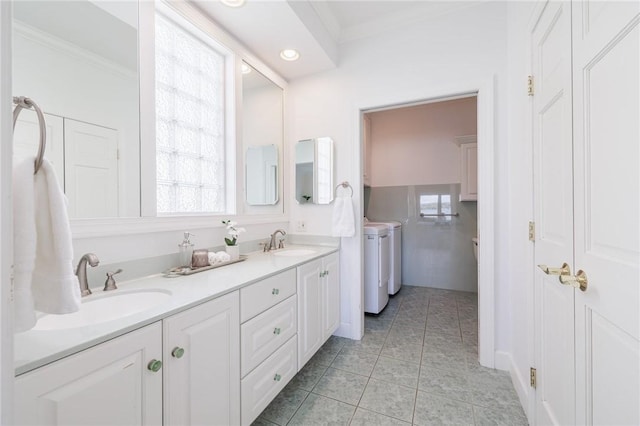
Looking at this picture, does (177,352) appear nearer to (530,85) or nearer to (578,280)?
(578,280)

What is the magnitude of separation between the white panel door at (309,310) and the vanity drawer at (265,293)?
0.40 ft

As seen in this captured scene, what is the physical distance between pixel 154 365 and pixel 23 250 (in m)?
A: 0.52

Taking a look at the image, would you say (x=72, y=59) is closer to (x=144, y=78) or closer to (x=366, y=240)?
(x=144, y=78)

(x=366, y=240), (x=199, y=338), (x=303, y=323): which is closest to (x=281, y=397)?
(x=303, y=323)

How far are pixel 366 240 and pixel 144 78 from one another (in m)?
2.23

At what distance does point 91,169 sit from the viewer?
119cm

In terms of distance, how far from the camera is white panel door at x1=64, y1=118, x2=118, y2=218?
112 centimetres

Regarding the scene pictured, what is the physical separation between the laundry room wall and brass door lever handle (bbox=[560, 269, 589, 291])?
110 inches

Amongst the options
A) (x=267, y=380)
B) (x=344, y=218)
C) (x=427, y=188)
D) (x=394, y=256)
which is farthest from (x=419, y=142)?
(x=267, y=380)

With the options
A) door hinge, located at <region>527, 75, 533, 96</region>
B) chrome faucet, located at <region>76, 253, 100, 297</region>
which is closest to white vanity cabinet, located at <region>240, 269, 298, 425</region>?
chrome faucet, located at <region>76, 253, 100, 297</region>

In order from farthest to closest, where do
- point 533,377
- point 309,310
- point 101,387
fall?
point 309,310
point 533,377
point 101,387

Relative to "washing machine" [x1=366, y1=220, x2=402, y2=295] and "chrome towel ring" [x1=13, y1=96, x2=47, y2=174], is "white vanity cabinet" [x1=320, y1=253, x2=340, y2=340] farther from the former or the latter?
"chrome towel ring" [x1=13, y1=96, x2=47, y2=174]

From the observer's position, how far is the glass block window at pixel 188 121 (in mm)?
1535

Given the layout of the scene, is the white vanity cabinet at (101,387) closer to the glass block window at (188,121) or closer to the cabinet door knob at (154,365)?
the cabinet door knob at (154,365)
